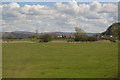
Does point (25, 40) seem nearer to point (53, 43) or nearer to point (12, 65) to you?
point (53, 43)

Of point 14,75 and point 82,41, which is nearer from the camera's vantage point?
point 14,75

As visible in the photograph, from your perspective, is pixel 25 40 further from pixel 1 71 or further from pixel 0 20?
pixel 1 71

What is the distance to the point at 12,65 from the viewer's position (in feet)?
25.7

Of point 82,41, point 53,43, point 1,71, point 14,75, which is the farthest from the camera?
point 82,41

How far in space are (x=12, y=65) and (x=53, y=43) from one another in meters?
8.32

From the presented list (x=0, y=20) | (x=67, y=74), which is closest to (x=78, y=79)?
(x=67, y=74)

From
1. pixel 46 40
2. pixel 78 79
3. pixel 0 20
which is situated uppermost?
pixel 0 20

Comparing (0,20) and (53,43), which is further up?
(0,20)

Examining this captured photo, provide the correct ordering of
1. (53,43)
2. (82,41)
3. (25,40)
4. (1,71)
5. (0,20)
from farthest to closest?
(82,41) → (53,43) → (25,40) → (0,20) → (1,71)

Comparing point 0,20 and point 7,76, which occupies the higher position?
point 0,20

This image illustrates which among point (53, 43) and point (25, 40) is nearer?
point (25, 40)

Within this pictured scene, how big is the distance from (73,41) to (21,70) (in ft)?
30.5

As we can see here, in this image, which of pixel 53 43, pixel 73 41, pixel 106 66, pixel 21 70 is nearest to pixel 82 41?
pixel 73 41

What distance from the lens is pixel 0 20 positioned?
8.03m
